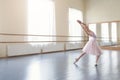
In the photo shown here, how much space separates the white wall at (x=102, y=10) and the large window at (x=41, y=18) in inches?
132

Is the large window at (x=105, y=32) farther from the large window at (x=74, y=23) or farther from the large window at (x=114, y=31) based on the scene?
the large window at (x=74, y=23)

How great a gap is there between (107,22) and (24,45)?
559cm

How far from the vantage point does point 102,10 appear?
11078 mm

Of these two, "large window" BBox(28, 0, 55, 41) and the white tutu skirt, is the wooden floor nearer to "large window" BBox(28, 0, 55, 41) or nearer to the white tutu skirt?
the white tutu skirt

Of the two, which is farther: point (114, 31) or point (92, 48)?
point (114, 31)

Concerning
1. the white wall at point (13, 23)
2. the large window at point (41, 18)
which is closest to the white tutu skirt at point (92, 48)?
the white wall at point (13, 23)

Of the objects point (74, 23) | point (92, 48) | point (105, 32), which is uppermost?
point (74, 23)

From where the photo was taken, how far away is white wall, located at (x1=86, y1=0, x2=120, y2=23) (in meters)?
10.7

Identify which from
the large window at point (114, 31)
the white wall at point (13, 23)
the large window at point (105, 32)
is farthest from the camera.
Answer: the large window at point (105, 32)

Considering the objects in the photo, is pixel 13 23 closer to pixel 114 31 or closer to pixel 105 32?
pixel 105 32

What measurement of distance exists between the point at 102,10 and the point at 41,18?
176 inches

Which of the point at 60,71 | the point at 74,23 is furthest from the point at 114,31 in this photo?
the point at 60,71

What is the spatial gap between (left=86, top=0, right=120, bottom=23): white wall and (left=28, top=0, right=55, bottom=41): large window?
132 inches

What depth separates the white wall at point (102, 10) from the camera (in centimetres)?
1067
